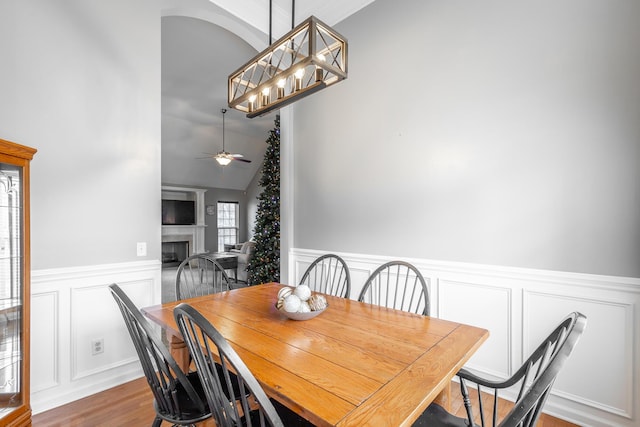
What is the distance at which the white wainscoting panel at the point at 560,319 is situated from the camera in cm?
177

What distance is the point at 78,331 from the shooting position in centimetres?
224

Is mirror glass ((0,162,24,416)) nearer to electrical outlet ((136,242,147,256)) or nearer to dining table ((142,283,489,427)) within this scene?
dining table ((142,283,489,427))

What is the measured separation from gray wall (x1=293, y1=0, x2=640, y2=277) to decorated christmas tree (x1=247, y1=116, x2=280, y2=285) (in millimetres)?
1744

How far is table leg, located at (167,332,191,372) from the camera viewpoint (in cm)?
165

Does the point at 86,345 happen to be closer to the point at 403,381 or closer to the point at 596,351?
the point at 403,381

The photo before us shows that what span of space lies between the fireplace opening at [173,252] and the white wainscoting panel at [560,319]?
26.8ft

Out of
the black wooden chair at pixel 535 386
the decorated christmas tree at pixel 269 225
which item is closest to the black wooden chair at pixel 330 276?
the black wooden chair at pixel 535 386

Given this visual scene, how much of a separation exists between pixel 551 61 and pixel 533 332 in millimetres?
1746

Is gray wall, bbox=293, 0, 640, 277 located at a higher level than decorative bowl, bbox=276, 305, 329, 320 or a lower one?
higher

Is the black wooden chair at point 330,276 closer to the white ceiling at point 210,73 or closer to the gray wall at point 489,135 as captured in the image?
the gray wall at point 489,135

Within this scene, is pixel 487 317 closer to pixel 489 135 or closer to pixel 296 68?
pixel 489 135

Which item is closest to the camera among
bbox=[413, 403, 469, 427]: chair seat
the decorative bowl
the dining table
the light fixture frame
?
the dining table

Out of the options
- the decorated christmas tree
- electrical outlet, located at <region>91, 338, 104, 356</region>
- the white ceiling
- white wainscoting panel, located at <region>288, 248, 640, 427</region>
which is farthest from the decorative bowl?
the decorated christmas tree

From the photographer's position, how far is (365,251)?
2.93 m
